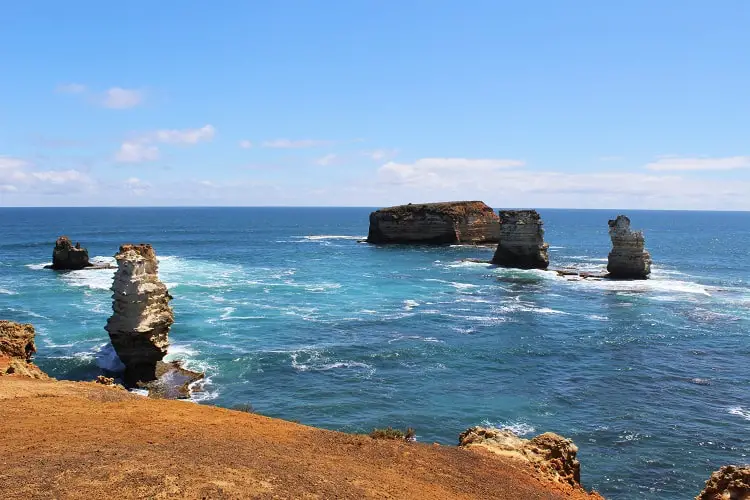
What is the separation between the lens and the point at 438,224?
10844 cm

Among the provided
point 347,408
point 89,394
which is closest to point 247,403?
point 347,408

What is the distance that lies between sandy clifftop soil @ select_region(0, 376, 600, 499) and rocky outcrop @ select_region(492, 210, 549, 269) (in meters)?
61.1

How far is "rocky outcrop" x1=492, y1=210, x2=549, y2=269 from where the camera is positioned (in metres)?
75.1

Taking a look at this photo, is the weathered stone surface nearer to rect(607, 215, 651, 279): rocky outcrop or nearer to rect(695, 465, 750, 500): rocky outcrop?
rect(607, 215, 651, 279): rocky outcrop

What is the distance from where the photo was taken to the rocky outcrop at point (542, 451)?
54.8 ft

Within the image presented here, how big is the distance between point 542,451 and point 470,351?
19900mm

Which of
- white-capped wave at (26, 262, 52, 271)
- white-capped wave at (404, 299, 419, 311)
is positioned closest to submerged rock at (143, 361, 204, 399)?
white-capped wave at (404, 299, 419, 311)

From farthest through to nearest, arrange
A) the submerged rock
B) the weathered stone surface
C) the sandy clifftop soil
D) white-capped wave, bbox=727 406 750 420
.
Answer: the weathered stone surface
the submerged rock
white-capped wave, bbox=727 406 750 420
the sandy clifftop soil

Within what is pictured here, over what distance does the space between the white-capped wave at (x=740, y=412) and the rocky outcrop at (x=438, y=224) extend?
80.9 m

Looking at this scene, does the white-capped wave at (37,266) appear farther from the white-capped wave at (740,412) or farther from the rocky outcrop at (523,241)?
the white-capped wave at (740,412)

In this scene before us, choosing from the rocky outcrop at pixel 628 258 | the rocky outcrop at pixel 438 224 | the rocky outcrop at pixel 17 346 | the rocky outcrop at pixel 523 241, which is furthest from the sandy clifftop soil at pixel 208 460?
the rocky outcrop at pixel 438 224

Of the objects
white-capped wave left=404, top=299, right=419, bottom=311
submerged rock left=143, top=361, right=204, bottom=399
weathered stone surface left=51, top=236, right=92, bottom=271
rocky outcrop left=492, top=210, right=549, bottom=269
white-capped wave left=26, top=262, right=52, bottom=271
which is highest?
rocky outcrop left=492, top=210, right=549, bottom=269

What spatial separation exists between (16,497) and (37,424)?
5.14m

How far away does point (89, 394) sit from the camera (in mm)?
19781
